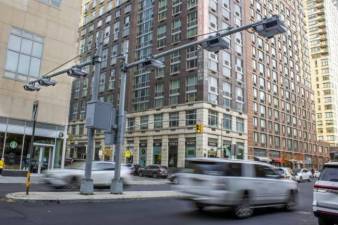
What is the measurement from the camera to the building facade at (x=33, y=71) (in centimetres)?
2941

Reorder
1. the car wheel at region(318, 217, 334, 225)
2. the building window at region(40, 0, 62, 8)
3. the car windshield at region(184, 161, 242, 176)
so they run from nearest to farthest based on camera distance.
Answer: the car wheel at region(318, 217, 334, 225) → the car windshield at region(184, 161, 242, 176) → the building window at region(40, 0, 62, 8)

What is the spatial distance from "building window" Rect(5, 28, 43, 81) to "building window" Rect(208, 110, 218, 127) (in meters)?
26.6

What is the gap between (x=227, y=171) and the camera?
11.0m

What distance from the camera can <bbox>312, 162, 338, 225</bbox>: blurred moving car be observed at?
28.2ft

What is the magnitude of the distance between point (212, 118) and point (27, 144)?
28100mm

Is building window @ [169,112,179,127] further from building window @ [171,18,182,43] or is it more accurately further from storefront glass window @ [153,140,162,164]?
building window @ [171,18,182,43]

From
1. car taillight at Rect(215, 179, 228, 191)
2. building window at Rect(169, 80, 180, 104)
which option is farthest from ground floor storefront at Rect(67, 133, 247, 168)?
car taillight at Rect(215, 179, 228, 191)

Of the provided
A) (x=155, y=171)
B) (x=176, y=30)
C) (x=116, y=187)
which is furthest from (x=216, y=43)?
(x=176, y=30)

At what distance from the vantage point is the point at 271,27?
1228 centimetres

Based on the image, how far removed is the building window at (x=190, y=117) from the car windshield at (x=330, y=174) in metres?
41.6

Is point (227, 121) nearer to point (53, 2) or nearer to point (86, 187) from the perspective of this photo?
point (53, 2)

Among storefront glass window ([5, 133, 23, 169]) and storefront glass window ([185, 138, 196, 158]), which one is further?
storefront glass window ([185, 138, 196, 158])

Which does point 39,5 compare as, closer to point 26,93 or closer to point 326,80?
point 26,93

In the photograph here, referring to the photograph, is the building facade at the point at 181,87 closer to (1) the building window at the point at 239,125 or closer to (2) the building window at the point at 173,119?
(2) the building window at the point at 173,119
